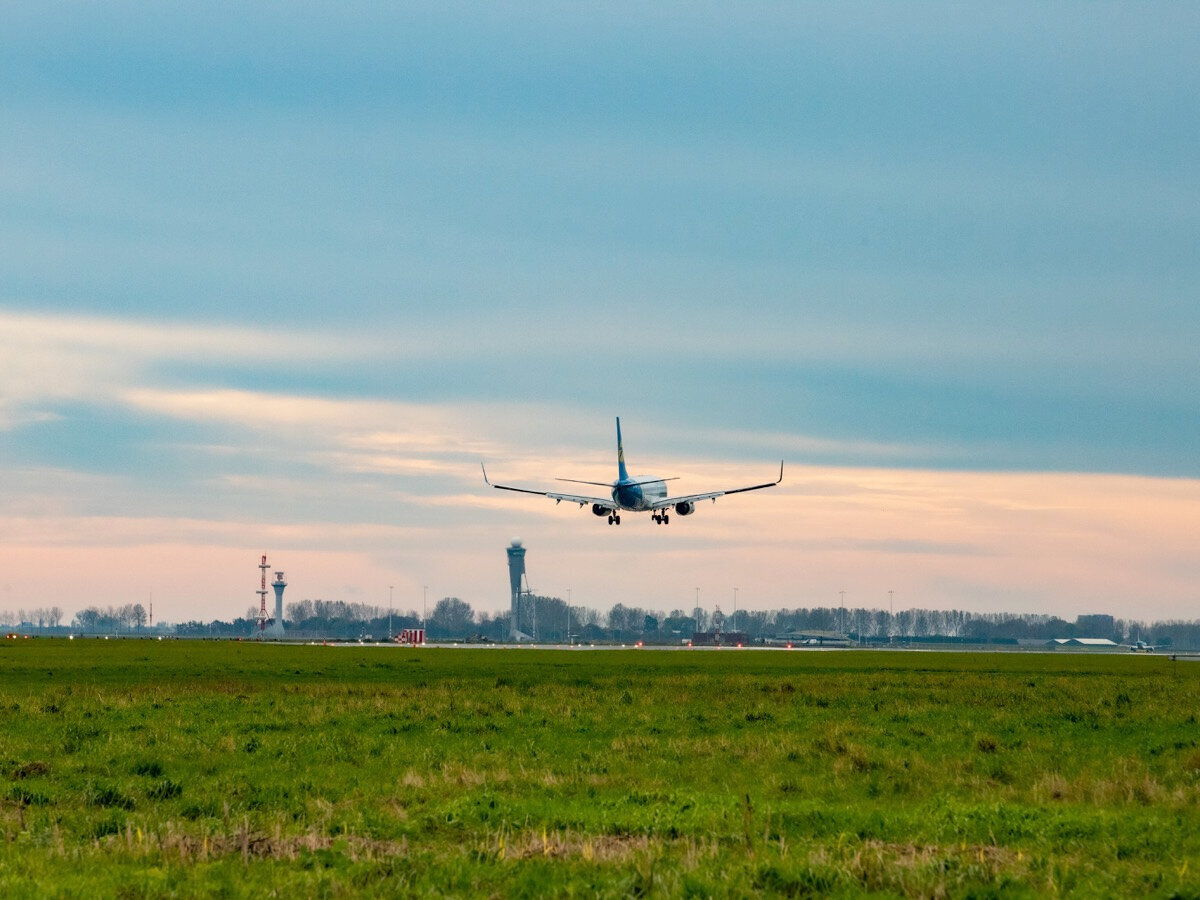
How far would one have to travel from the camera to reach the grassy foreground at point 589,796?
18.5m

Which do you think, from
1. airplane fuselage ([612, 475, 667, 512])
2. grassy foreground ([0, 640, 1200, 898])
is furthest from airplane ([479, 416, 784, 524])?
grassy foreground ([0, 640, 1200, 898])

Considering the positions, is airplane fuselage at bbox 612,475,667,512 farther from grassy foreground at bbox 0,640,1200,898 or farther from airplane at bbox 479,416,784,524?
grassy foreground at bbox 0,640,1200,898

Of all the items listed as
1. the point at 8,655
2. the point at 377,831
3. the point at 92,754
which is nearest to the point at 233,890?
the point at 377,831

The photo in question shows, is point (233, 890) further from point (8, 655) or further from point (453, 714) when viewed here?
point (8, 655)

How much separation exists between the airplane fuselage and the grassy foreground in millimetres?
78848

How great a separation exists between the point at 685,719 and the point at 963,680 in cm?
3745

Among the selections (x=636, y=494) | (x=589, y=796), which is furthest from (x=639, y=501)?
(x=589, y=796)

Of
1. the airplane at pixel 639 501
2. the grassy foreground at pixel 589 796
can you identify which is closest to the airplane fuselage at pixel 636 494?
the airplane at pixel 639 501

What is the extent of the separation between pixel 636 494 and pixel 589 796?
105593 millimetres

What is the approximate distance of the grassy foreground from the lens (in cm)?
1850

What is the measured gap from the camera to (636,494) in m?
132

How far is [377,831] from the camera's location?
22.3m

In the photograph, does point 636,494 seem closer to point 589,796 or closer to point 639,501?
point 639,501

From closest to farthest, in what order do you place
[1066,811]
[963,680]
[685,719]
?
[1066,811]
[685,719]
[963,680]
